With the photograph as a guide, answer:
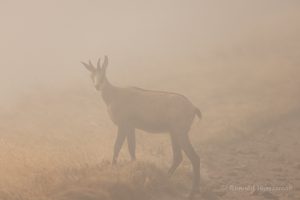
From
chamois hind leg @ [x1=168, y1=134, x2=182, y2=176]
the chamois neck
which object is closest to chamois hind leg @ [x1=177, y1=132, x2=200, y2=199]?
chamois hind leg @ [x1=168, y1=134, x2=182, y2=176]

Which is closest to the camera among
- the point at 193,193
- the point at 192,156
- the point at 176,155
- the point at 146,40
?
the point at 193,193

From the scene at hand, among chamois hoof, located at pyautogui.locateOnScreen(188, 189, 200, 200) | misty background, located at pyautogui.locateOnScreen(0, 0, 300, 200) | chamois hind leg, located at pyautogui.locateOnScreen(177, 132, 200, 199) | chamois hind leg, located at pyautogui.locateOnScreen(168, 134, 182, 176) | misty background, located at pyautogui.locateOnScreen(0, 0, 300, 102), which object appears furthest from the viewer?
misty background, located at pyautogui.locateOnScreen(0, 0, 300, 102)

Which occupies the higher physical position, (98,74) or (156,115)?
(98,74)

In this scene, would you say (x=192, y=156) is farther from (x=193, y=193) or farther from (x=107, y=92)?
(x=107, y=92)

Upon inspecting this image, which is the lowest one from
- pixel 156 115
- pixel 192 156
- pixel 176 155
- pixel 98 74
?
pixel 176 155

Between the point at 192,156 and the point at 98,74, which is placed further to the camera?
the point at 98,74

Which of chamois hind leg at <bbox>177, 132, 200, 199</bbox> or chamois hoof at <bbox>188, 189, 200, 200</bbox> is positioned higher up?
chamois hind leg at <bbox>177, 132, 200, 199</bbox>

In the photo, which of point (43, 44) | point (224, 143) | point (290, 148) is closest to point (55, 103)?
point (224, 143)

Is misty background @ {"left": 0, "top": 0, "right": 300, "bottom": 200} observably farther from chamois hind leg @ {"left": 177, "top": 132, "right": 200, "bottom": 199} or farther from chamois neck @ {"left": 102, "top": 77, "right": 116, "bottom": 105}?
chamois neck @ {"left": 102, "top": 77, "right": 116, "bottom": 105}

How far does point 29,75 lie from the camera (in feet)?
97.6

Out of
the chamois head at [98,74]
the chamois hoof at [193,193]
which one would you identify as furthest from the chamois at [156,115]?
the chamois hoof at [193,193]

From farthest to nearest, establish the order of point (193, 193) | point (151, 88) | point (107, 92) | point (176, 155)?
point (151, 88) → point (107, 92) → point (176, 155) → point (193, 193)

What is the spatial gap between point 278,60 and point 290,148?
9.99 meters

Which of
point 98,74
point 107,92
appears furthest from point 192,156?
point 98,74
